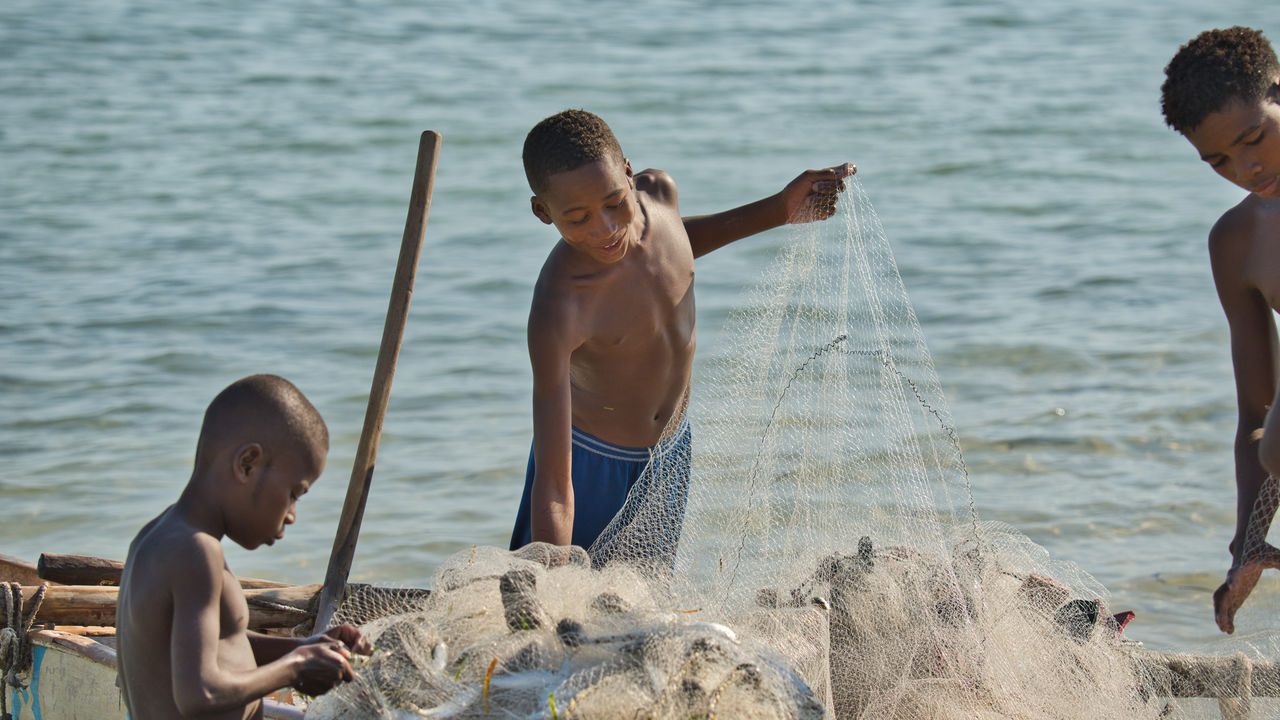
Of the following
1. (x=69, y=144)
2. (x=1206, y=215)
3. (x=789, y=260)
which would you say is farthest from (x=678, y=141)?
(x=789, y=260)

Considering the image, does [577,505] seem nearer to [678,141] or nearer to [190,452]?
[190,452]

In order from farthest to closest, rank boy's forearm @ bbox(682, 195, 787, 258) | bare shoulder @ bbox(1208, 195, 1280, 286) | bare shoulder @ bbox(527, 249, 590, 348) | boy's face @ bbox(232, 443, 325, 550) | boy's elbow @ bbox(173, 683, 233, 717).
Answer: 1. boy's forearm @ bbox(682, 195, 787, 258)
2. bare shoulder @ bbox(527, 249, 590, 348)
3. bare shoulder @ bbox(1208, 195, 1280, 286)
4. boy's face @ bbox(232, 443, 325, 550)
5. boy's elbow @ bbox(173, 683, 233, 717)

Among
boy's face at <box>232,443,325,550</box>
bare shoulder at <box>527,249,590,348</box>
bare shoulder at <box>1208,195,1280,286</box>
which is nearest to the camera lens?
boy's face at <box>232,443,325,550</box>

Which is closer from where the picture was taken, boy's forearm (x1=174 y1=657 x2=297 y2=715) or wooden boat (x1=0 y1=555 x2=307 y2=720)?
boy's forearm (x1=174 y1=657 x2=297 y2=715)

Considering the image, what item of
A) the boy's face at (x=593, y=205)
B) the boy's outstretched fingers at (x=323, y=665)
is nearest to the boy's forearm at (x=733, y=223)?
the boy's face at (x=593, y=205)

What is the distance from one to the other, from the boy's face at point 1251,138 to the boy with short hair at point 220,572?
69.1 inches

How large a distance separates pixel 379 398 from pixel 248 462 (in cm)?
109

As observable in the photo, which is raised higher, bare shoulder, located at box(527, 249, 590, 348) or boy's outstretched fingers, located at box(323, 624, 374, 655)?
bare shoulder, located at box(527, 249, 590, 348)

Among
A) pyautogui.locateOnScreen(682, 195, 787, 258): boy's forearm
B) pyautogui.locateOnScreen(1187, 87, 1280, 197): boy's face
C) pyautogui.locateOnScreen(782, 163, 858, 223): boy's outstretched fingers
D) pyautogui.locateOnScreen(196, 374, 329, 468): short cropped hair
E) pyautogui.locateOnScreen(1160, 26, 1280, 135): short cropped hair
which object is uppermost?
pyautogui.locateOnScreen(1160, 26, 1280, 135): short cropped hair

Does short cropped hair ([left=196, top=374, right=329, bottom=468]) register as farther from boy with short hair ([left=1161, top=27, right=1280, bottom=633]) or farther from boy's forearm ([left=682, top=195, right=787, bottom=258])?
boy with short hair ([left=1161, top=27, right=1280, bottom=633])

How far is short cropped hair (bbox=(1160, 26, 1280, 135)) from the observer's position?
2463 mm

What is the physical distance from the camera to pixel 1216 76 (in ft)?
8.09

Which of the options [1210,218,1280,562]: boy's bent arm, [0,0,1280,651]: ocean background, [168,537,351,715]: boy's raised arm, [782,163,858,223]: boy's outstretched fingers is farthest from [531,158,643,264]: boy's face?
[0,0,1280,651]: ocean background

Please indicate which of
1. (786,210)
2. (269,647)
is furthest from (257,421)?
(786,210)
